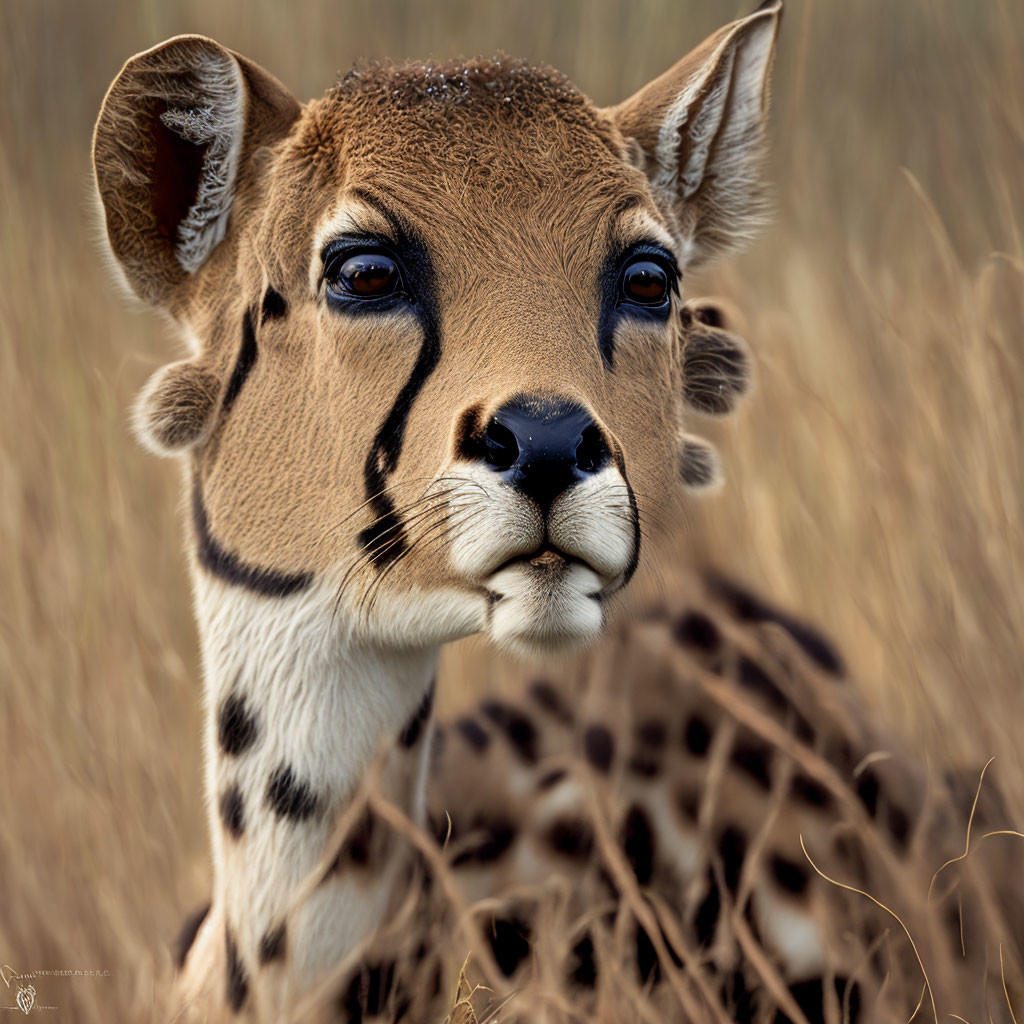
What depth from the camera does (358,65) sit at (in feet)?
10.2

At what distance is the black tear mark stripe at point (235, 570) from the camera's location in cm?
277

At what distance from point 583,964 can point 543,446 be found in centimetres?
155

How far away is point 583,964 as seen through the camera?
319 centimetres

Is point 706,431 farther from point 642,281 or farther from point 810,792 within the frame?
point 642,281

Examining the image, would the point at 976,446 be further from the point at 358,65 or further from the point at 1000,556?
the point at 358,65

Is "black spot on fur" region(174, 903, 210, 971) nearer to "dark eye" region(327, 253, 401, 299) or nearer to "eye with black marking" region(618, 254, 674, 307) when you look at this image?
"dark eye" region(327, 253, 401, 299)

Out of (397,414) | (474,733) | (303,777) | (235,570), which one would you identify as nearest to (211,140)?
(397,414)

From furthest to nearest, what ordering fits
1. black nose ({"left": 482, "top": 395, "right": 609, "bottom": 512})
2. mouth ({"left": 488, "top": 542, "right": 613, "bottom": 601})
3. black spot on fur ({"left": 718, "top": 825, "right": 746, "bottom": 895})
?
black spot on fur ({"left": 718, "top": 825, "right": 746, "bottom": 895})
mouth ({"left": 488, "top": 542, "right": 613, "bottom": 601})
black nose ({"left": 482, "top": 395, "right": 609, "bottom": 512})

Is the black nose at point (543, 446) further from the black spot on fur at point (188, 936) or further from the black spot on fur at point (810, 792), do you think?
the black spot on fur at point (188, 936)

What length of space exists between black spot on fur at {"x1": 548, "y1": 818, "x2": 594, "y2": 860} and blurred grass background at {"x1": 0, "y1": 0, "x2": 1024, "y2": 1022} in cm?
112

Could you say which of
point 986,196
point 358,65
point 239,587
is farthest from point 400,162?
point 986,196

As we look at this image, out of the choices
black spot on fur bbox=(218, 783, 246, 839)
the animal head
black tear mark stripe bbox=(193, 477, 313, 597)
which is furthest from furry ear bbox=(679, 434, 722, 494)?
black spot on fur bbox=(218, 783, 246, 839)

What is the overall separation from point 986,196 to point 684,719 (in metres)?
3.14

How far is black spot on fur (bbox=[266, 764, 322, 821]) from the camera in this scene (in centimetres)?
274
